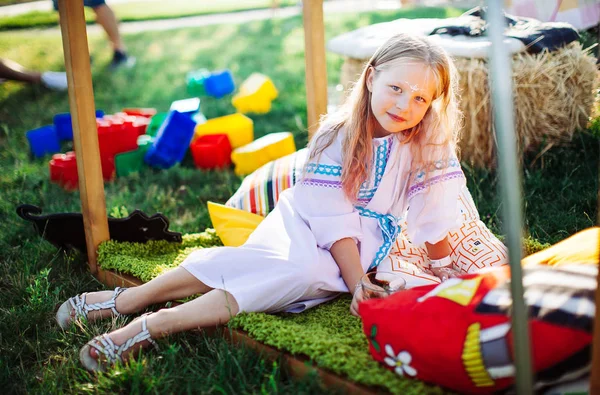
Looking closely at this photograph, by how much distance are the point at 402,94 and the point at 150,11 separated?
7.27 metres

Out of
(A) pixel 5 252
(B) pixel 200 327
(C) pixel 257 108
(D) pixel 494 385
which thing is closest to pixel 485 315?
(D) pixel 494 385

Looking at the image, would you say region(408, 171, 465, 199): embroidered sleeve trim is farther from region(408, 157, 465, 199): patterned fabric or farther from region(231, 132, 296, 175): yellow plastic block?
region(231, 132, 296, 175): yellow plastic block

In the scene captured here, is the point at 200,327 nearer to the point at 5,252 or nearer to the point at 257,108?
the point at 5,252

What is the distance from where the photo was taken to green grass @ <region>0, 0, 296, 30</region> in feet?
24.3

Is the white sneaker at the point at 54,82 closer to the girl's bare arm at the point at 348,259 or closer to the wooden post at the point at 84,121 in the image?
the wooden post at the point at 84,121

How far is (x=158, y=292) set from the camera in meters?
1.85

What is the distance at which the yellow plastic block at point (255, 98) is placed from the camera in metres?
4.20

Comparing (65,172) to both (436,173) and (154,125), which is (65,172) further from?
(436,173)

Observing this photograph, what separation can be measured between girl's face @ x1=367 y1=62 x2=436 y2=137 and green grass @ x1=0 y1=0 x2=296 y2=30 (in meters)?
6.49

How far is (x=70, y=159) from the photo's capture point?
3.13 meters

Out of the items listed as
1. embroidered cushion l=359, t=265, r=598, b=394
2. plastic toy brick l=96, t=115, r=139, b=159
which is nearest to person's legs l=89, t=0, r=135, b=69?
plastic toy brick l=96, t=115, r=139, b=159

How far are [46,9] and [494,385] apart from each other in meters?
8.55

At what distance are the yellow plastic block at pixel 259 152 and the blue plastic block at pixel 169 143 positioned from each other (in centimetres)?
34

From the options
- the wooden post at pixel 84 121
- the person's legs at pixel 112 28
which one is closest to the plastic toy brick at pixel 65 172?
the wooden post at pixel 84 121
